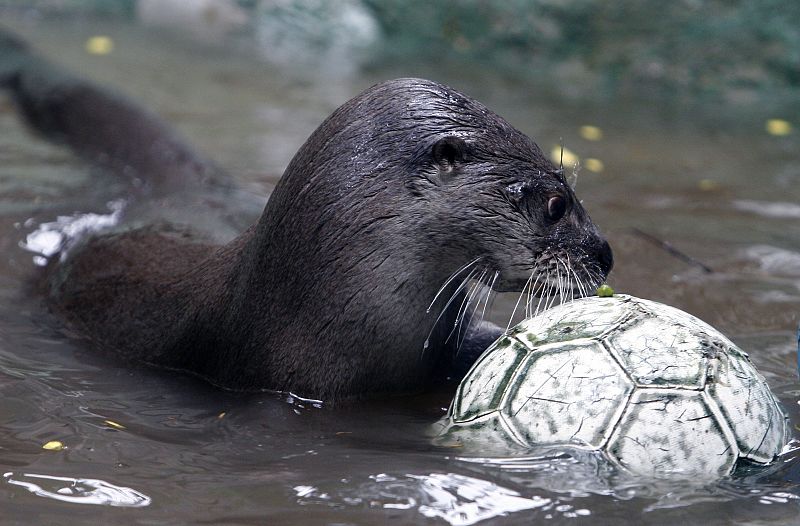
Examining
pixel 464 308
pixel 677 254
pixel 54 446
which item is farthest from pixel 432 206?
pixel 677 254

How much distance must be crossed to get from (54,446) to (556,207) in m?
1.56

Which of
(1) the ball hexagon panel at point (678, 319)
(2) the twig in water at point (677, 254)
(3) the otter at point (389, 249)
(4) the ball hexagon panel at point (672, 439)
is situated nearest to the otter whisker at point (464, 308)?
(3) the otter at point (389, 249)

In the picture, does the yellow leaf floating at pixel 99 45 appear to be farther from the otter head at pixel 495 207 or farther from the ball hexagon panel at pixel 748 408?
the ball hexagon panel at pixel 748 408

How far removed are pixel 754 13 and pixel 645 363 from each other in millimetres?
6084

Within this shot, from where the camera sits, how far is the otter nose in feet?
11.1

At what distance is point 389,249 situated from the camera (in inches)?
129

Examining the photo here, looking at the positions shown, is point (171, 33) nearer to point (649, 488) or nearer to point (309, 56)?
point (309, 56)

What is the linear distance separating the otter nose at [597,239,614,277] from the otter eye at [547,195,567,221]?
160mm

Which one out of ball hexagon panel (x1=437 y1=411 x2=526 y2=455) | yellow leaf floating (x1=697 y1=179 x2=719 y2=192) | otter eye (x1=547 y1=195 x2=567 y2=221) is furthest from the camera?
yellow leaf floating (x1=697 y1=179 x2=719 y2=192)

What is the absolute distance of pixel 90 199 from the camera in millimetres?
5023

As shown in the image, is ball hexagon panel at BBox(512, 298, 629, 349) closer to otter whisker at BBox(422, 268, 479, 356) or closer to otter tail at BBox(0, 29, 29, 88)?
otter whisker at BBox(422, 268, 479, 356)

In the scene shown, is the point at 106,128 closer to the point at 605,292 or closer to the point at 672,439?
the point at 605,292

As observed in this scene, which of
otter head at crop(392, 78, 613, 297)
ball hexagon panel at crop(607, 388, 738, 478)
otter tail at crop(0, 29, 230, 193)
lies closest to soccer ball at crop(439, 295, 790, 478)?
ball hexagon panel at crop(607, 388, 738, 478)


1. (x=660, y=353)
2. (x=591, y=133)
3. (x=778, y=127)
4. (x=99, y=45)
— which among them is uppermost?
(x=99, y=45)
